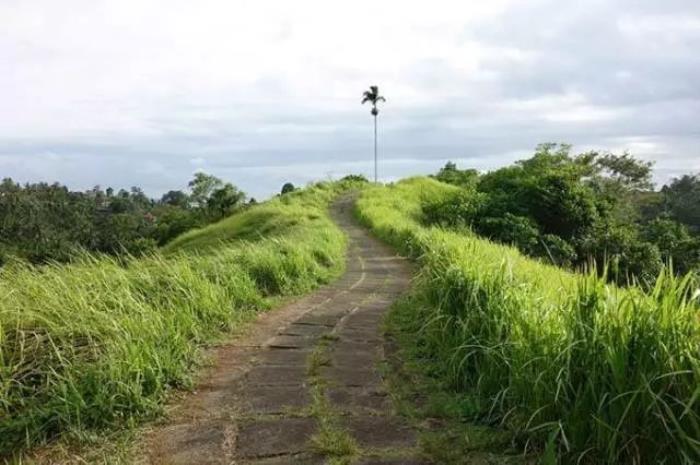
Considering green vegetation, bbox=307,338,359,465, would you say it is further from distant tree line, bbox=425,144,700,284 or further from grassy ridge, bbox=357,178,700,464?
distant tree line, bbox=425,144,700,284

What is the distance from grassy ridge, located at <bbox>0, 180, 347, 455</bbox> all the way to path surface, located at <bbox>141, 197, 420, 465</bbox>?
0.33 metres

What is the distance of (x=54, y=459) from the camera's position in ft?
11.4

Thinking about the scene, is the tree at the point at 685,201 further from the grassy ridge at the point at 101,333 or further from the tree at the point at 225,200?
the grassy ridge at the point at 101,333

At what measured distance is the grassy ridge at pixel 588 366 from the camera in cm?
284

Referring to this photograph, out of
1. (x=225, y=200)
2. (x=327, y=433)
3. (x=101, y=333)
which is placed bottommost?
(x=327, y=433)

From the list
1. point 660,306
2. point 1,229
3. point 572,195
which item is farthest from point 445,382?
point 1,229

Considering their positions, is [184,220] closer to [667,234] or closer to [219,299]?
[667,234]

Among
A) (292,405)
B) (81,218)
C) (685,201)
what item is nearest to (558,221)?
Answer: (292,405)

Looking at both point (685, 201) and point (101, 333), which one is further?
point (685, 201)

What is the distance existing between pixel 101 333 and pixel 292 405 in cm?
156

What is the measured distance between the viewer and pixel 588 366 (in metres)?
3.17

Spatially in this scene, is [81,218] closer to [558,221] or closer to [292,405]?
[558,221]

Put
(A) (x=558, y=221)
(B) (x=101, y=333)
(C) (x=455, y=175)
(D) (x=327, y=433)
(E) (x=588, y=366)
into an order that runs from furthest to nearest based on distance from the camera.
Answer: (C) (x=455, y=175)
(A) (x=558, y=221)
(B) (x=101, y=333)
(D) (x=327, y=433)
(E) (x=588, y=366)

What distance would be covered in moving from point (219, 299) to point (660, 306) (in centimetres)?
455
